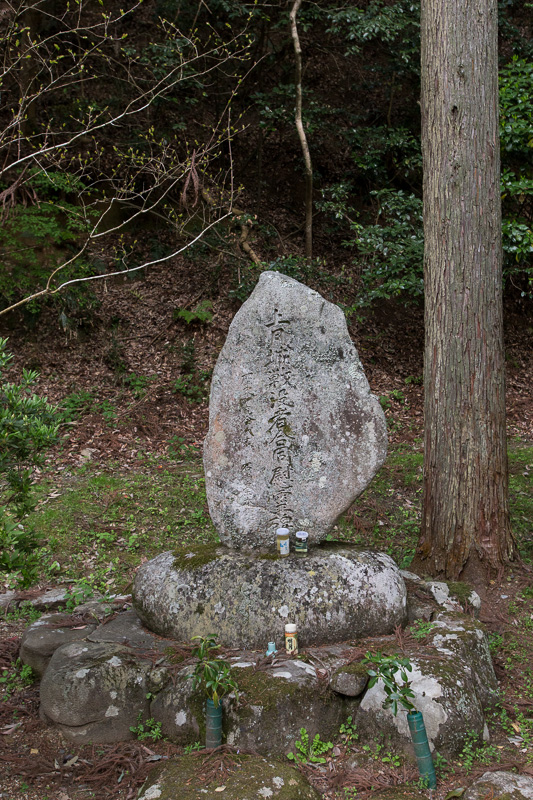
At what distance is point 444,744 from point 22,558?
2510mm

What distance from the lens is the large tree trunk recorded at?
5109mm

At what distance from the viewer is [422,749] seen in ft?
10.7

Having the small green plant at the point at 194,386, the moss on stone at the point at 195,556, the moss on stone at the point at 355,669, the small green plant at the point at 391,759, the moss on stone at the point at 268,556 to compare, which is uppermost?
the small green plant at the point at 194,386

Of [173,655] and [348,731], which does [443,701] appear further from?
[173,655]

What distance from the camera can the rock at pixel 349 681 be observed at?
3.66 metres

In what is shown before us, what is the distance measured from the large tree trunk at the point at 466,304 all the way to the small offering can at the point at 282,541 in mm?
1508

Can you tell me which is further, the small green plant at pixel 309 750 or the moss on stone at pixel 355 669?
the moss on stone at pixel 355 669

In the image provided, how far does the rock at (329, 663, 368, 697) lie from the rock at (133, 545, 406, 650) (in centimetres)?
40

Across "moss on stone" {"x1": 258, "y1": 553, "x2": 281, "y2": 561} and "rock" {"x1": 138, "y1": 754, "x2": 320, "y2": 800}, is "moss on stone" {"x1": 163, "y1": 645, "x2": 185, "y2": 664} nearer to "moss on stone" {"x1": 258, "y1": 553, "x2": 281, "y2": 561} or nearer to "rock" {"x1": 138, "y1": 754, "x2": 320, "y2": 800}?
"rock" {"x1": 138, "y1": 754, "x2": 320, "y2": 800}

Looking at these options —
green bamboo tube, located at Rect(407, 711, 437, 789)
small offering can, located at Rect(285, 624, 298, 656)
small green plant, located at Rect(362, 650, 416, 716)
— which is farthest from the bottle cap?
green bamboo tube, located at Rect(407, 711, 437, 789)

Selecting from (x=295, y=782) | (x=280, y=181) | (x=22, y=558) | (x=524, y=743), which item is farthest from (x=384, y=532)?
(x=280, y=181)

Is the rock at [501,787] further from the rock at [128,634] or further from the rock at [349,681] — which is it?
the rock at [128,634]

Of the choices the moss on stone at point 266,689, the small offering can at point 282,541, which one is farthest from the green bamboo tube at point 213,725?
the small offering can at point 282,541

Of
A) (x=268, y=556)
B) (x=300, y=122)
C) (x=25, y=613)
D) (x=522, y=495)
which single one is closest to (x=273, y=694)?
(x=268, y=556)
